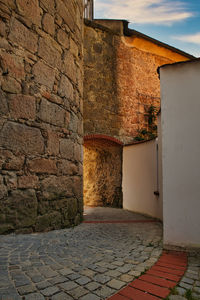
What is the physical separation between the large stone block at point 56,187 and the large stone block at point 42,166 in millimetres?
121

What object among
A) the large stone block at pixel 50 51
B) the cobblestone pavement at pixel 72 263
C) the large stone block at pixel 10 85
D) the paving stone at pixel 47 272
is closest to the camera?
the cobblestone pavement at pixel 72 263

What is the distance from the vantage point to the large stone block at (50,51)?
3262 mm

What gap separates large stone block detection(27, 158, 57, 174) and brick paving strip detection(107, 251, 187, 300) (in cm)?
→ 192

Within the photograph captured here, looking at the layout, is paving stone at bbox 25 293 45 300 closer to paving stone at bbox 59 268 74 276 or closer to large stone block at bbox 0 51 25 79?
paving stone at bbox 59 268 74 276

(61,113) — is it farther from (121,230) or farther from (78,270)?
(78,270)

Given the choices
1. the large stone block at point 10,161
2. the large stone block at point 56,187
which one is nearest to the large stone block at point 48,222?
the large stone block at point 56,187

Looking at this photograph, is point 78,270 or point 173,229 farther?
point 173,229

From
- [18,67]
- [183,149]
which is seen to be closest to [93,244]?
[183,149]

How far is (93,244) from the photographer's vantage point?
8.65ft

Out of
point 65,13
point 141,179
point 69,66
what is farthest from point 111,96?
point 65,13

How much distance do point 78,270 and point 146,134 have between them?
6.77 meters

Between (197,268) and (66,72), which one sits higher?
(66,72)

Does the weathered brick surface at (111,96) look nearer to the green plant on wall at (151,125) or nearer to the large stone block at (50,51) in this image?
the green plant on wall at (151,125)

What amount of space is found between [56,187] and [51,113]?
116 centimetres
